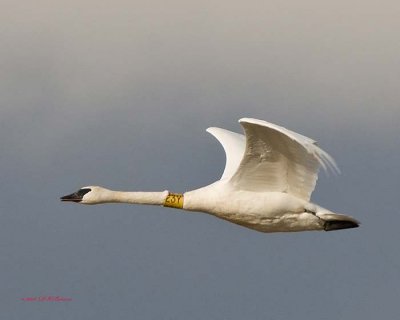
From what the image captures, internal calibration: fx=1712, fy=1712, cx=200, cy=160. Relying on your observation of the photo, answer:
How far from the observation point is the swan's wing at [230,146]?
1612 inches

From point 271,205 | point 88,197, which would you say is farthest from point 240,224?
point 88,197

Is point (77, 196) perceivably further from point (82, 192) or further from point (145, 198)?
point (145, 198)

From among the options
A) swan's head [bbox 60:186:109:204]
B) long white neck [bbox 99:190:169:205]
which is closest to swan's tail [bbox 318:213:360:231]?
long white neck [bbox 99:190:169:205]

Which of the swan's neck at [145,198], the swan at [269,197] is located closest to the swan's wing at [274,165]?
the swan at [269,197]

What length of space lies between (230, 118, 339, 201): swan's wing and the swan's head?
11.4 ft

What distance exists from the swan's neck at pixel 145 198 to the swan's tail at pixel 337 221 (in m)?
3.26

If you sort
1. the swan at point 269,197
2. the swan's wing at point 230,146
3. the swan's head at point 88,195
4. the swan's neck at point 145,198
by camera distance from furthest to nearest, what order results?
the swan's wing at point 230,146 < the swan's head at point 88,195 < the swan's neck at point 145,198 < the swan at point 269,197

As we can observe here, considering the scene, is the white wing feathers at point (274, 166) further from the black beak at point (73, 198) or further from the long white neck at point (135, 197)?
the black beak at point (73, 198)

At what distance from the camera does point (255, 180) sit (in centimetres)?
3788

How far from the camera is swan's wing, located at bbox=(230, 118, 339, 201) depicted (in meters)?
36.0

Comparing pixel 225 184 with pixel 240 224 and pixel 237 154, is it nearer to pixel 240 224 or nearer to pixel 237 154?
pixel 240 224

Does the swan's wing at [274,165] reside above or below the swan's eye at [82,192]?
above

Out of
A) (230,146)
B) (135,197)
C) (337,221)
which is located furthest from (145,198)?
(337,221)

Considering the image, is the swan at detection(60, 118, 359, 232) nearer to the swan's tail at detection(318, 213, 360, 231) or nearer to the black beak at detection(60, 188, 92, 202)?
the swan's tail at detection(318, 213, 360, 231)
